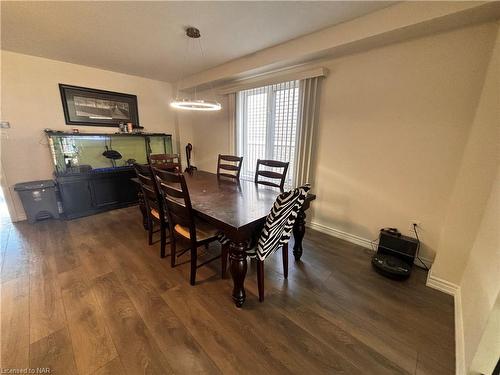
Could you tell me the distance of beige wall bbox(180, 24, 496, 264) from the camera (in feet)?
5.72

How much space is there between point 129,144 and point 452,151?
15.8 ft

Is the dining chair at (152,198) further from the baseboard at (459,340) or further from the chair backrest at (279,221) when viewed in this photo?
the baseboard at (459,340)

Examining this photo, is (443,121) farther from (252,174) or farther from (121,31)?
(121,31)

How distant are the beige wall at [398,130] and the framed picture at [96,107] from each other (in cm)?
361

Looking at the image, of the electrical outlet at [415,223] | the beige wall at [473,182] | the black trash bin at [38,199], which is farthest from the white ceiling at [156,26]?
the electrical outlet at [415,223]

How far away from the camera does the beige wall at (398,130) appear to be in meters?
1.74

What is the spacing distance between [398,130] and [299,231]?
1503mm

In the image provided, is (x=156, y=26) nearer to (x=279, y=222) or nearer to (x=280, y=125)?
(x=280, y=125)

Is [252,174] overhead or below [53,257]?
overhead

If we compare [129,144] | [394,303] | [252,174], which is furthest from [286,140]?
[129,144]

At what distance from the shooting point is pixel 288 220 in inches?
63.9

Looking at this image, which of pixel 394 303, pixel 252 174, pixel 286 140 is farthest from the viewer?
pixel 252 174

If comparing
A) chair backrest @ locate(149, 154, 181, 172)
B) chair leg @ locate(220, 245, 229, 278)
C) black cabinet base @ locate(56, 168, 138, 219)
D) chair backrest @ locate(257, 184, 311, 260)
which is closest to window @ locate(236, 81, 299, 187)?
chair backrest @ locate(149, 154, 181, 172)

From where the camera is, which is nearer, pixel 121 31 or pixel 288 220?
pixel 288 220
